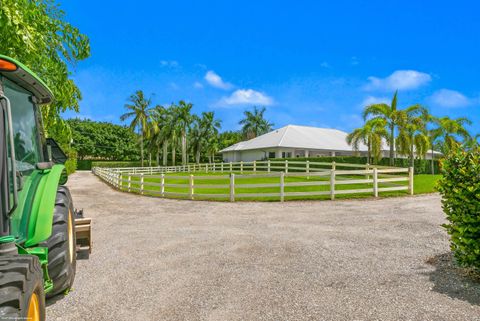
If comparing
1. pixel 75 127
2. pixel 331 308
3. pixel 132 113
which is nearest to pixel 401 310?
pixel 331 308

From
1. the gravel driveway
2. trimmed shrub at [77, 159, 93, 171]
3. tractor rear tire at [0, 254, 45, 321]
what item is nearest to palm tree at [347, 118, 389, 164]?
the gravel driveway

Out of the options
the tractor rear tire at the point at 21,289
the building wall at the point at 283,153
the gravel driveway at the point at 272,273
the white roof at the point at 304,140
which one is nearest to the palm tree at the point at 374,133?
the white roof at the point at 304,140

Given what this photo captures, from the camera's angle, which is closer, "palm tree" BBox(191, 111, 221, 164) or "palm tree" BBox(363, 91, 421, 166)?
"palm tree" BBox(363, 91, 421, 166)

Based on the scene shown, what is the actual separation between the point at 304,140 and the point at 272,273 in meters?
36.9

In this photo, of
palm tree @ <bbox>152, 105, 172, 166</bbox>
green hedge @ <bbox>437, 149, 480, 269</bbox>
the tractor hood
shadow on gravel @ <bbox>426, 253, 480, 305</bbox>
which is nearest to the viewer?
the tractor hood

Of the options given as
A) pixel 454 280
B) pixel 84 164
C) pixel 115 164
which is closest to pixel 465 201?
pixel 454 280

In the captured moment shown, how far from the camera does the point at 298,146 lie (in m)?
37.9

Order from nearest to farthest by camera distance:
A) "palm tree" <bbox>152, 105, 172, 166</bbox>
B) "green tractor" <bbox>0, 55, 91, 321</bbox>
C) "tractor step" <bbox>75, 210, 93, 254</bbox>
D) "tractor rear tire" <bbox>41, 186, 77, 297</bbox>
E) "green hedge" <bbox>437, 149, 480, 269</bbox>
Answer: "green tractor" <bbox>0, 55, 91, 321</bbox> → "tractor rear tire" <bbox>41, 186, 77, 297</bbox> → "green hedge" <bbox>437, 149, 480, 269</bbox> → "tractor step" <bbox>75, 210, 93, 254</bbox> → "palm tree" <bbox>152, 105, 172, 166</bbox>

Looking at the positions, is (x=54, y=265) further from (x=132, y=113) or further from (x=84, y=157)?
(x=84, y=157)

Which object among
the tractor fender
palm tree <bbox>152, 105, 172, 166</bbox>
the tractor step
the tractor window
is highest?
palm tree <bbox>152, 105, 172, 166</bbox>

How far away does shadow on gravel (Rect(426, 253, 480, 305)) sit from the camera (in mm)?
3682

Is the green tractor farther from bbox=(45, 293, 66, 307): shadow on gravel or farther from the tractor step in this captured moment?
the tractor step

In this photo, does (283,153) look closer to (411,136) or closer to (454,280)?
(411,136)

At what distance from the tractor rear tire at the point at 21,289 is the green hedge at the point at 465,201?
4718mm
